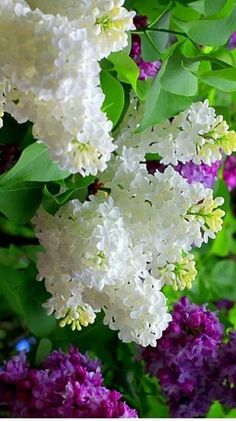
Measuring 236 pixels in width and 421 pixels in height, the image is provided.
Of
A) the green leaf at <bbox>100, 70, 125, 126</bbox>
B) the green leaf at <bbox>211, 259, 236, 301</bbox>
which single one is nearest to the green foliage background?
the green leaf at <bbox>100, 70, 125, 126</bbox>

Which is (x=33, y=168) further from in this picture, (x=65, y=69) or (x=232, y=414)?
(x=232, y=414)

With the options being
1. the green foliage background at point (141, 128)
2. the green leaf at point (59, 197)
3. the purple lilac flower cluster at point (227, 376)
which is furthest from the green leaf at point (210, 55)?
the purple lilac flower cluster at point (227, 376)

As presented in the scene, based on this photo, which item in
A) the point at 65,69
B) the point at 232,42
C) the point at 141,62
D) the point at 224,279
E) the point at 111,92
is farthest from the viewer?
the point at 224,279

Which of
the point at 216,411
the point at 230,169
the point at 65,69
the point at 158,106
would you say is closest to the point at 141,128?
the point at 158,106

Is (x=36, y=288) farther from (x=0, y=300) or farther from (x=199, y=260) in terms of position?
(x=199, y=260)

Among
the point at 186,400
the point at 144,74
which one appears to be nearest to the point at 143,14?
the point at 144,74

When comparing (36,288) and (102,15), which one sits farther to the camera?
(36,288)

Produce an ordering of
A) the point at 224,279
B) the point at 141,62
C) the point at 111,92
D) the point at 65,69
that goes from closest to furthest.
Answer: the point at 65,69, the point at 111,92, the point at 141,62, the point at 224,279
